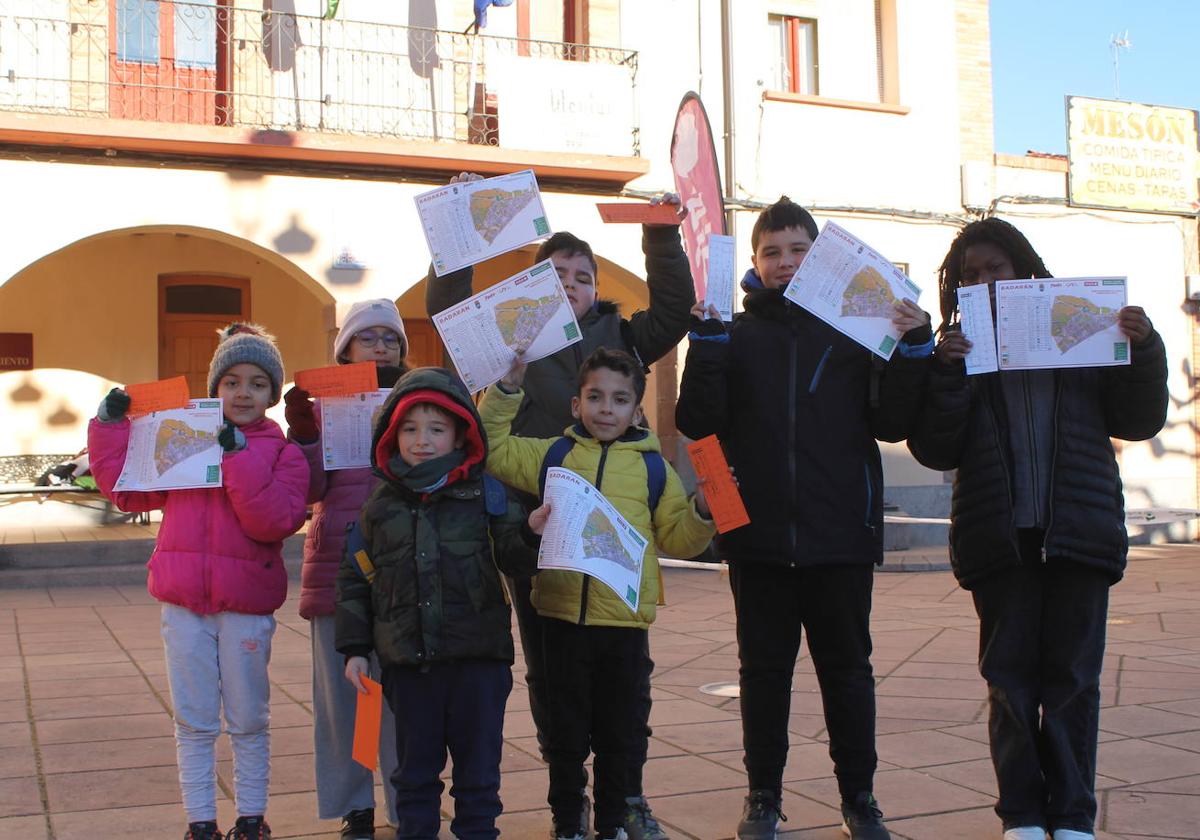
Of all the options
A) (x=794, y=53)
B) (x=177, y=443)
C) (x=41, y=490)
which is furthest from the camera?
(x=794, y=53)

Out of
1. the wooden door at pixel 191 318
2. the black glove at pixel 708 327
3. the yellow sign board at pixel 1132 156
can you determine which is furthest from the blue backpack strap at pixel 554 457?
the yellow sign board at pixel 1132 156

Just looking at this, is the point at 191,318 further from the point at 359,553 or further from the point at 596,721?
the point at 596,721

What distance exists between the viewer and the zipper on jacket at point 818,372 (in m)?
3.78

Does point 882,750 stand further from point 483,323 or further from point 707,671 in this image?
point 483,323

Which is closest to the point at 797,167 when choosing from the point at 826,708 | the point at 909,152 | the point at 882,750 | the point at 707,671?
the point at 909,152

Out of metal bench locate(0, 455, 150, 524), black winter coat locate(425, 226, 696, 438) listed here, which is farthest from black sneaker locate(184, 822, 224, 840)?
metal bench locate(0, 455, 150, 524)

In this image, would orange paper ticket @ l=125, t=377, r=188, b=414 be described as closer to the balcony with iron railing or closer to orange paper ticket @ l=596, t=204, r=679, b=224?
orange paper ticket @ l=596, t=204, r=679, b=224

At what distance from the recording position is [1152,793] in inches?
163

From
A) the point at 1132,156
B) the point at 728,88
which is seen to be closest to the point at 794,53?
the point at 728,88

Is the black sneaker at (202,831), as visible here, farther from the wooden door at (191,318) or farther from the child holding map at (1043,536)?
the wooden door at (191,318)

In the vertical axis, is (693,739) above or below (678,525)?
below

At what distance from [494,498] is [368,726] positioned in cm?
70

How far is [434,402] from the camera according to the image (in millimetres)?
3475

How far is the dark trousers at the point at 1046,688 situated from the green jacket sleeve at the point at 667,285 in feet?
4.03
